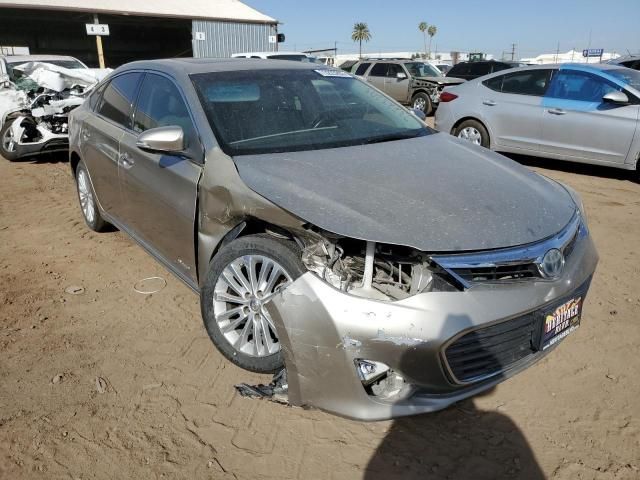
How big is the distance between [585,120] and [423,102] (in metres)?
8.19

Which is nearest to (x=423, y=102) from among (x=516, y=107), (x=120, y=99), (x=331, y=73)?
(x=516, y=107)

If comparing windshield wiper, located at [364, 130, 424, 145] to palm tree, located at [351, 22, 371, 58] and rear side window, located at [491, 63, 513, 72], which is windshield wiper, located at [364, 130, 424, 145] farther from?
palm tree, located at [351, 22, 371, 58]

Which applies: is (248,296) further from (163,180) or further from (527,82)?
(527,82)

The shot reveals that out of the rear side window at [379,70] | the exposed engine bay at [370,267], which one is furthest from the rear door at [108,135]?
the rear side window at [379,70]

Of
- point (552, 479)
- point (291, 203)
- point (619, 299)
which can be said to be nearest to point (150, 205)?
point (291, 203)

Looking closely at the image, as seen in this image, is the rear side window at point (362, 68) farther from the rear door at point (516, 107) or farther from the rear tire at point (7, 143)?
the rear tire at point (7, 143)

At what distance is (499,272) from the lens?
2240 mm

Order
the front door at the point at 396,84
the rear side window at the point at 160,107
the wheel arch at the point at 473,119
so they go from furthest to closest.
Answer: the front door at the point at 396,84
the wheel arch at the point at 473,119
the rear side window at the point at 160,107

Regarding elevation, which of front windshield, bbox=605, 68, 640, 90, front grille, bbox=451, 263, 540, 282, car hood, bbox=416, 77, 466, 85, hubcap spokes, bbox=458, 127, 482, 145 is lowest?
hubcap spokes, bbox=458, 127, 482, 145

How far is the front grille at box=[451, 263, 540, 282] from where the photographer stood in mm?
2180

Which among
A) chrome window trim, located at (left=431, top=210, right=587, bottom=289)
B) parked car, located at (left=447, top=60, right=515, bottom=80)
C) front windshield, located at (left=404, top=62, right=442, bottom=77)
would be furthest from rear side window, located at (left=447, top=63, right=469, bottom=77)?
chrome window trim, located at (left=431, top=210, right=587, bottom=289)

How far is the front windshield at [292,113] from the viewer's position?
10.2 feet

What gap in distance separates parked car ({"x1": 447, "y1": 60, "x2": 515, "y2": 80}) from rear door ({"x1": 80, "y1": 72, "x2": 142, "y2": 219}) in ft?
44.5

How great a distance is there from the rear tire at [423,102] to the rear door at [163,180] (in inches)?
468
